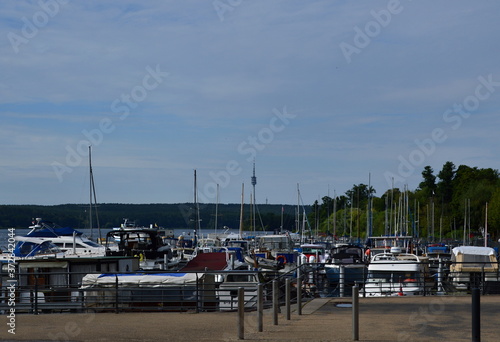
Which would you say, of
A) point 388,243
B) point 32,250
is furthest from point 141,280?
point 388,243

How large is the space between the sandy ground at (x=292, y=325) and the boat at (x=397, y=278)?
10.5 feet

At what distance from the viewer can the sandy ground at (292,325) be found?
1694cm

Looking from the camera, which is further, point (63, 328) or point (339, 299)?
point (339, 299)

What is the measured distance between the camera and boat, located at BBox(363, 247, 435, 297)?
27406 mm

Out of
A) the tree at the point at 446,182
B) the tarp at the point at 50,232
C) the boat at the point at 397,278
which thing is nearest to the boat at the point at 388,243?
the tarp at the point at 50,232

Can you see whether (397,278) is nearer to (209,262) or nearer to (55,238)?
(209,262)

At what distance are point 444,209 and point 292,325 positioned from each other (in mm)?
125626

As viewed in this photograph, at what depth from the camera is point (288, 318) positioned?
19703 mm

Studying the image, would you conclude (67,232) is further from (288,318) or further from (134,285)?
(288,318)

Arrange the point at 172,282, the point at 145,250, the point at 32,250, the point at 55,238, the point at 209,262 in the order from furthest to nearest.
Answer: the point at 55,238, the point at 209,262, the point at 145,250, the point at 32,250, the point at 172,282

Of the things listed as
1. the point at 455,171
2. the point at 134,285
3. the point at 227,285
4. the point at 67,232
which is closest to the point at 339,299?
the point at 227,285

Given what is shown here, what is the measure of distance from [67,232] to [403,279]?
3071 cm

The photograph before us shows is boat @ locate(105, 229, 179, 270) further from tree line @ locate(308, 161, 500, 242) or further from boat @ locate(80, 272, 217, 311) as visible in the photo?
tree line @ locate(308, 161, 500, 242)

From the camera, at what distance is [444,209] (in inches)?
5512
